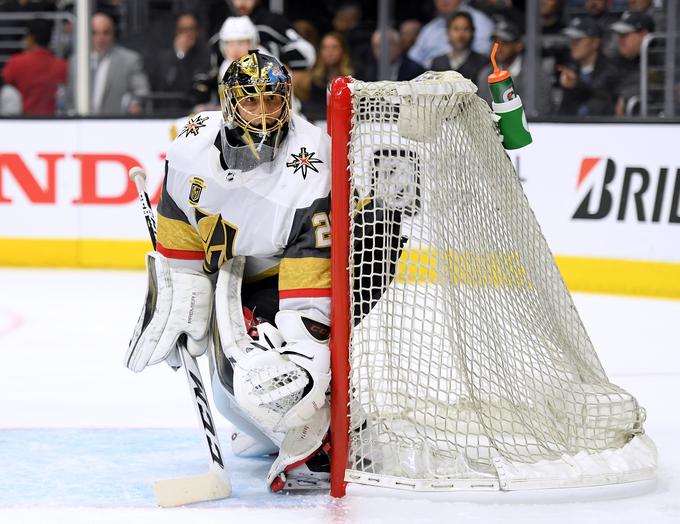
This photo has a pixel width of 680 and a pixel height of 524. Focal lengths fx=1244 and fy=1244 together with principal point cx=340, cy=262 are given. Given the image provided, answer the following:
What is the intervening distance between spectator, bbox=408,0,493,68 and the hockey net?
3.94m

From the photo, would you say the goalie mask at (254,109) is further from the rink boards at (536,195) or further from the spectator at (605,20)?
the spectator at (605,20)

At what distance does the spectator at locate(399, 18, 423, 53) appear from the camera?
6918 mm

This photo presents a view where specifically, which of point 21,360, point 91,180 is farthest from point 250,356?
point 91,180

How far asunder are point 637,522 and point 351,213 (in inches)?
33.7

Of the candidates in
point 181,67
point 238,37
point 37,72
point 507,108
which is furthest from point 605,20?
point 507,108

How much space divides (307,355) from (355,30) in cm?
472

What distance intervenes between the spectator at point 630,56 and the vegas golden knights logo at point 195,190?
3.94 m

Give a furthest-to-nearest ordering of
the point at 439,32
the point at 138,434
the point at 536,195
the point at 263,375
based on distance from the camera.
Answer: the point at 439,32 → the point at 536,195 → the point at 138,434 → the point at 263,375

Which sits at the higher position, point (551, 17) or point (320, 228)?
point (551, 17)

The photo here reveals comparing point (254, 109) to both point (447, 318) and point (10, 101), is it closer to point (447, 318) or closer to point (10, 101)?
point (447, 318)

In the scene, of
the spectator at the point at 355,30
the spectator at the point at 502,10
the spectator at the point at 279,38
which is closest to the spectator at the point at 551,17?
the spectator at the point at 502,10

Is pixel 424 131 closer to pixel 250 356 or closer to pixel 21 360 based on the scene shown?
pixel 250 356

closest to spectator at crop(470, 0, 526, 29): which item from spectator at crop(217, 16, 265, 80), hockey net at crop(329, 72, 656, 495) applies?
spectator at crop(217, 16, 265, 80)

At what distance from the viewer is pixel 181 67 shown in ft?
23.3
